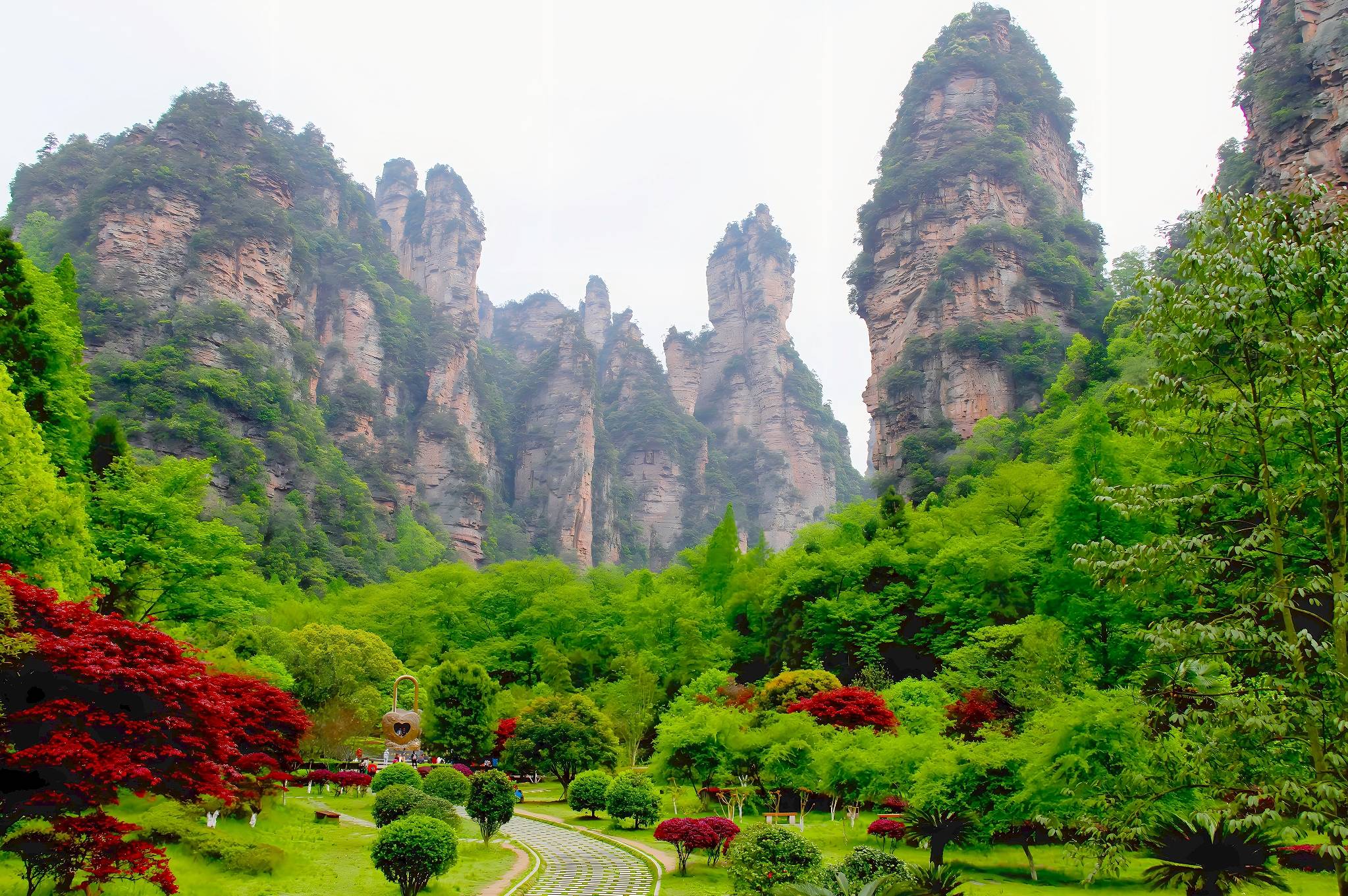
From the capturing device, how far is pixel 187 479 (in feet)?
94.7

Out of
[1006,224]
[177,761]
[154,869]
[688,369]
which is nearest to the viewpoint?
[177,761]

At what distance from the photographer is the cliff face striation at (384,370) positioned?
63719 mm

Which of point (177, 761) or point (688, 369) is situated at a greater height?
point (688, 369)

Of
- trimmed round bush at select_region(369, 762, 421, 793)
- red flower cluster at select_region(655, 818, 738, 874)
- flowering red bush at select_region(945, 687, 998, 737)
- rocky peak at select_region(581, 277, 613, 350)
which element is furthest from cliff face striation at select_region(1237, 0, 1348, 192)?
rocky peak at select_region(581, 277, 613, 350)

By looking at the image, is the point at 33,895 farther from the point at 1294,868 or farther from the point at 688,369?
the point at 688,369

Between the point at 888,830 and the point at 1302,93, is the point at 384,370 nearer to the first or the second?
the point at 1302,93

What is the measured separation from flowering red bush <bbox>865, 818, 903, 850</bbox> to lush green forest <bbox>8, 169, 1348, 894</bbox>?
3.18 ft

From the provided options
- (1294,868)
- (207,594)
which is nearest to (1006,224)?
(1294,868)

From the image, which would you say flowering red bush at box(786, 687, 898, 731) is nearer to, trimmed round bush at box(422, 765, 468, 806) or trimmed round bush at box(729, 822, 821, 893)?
trimmed round bush at box(729, 822, 821, 893)

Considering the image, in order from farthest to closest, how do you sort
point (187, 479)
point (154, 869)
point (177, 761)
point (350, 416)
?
point (350, 416), point (187, 479), point (154, 869), point (177, 761)

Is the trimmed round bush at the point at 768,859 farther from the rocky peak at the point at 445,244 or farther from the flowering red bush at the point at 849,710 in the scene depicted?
the rocky peak at the point at 445,244

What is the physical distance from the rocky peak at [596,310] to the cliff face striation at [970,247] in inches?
3072

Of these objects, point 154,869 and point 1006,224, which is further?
point 1006,224

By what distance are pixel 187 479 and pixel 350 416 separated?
5750cm
